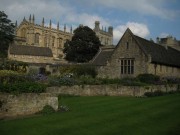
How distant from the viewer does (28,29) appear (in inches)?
3920

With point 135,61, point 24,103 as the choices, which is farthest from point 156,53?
point 24,103

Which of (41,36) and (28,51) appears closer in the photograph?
(28,51)

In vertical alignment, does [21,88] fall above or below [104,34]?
below

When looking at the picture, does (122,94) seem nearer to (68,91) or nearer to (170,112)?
(68,91)

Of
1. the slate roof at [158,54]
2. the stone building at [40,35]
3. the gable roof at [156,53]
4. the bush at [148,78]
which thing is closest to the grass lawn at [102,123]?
the bush at [148,78]

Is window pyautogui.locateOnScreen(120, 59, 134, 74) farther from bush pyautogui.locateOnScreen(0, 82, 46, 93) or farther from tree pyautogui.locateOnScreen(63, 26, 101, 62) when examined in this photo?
tree pyautogui.locateOnScreen(63, 26, 101, 62)

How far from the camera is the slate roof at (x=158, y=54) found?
112 ft

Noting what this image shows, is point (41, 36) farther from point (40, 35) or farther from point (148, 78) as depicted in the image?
point (148, 78)

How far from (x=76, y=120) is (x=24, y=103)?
325 cm

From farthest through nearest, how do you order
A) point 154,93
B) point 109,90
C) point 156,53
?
point 156,53 → point 154,93 → point 109,90

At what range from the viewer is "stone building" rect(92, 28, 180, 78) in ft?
110

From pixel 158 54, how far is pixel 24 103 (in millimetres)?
25599

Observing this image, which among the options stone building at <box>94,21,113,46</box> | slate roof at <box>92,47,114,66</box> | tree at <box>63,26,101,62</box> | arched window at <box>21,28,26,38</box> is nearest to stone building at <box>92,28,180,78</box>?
slate roof at <box>92,47,114,66</box>

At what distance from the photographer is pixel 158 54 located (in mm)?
36531
